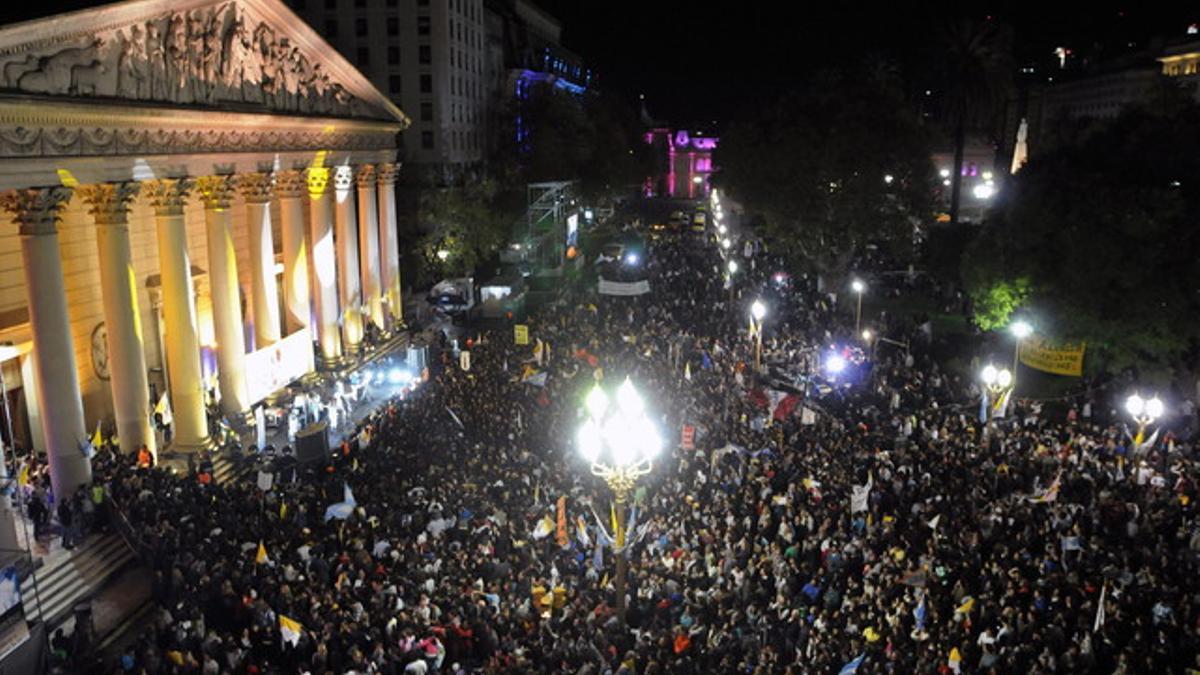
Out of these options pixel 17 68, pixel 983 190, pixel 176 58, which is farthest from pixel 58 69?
pixel 983 190

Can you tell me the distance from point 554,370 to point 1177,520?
1796cm

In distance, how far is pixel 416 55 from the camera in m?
65.1

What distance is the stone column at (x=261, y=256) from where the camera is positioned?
92.8 feet

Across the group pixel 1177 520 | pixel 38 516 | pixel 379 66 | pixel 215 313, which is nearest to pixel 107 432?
pixel 215 313

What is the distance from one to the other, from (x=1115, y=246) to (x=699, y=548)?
19.5 meters

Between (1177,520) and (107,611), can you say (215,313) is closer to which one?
(107,611)

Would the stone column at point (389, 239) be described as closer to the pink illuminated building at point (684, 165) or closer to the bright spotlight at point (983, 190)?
the bright spotlight at point (983, 190)

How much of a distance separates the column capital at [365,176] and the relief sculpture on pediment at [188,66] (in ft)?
13.8

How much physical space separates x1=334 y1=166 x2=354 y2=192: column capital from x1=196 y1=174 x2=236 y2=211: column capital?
7.95 meters

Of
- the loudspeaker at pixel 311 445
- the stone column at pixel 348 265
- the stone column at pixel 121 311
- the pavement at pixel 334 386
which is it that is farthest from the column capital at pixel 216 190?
the stone column at pixel 348 265

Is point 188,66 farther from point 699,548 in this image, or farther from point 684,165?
point 684,165

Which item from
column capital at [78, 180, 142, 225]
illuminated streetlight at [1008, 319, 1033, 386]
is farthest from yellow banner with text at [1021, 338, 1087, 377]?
column capital at [78, 180, 142, 225]

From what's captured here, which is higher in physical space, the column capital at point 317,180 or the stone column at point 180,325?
the column capital at point 317,180

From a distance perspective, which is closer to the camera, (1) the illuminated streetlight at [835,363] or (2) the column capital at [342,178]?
(1) the illuminated streetlight at [835,363]
